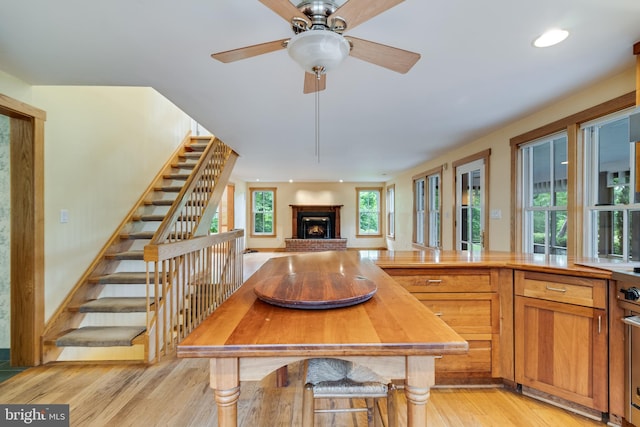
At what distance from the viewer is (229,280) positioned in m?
3.92

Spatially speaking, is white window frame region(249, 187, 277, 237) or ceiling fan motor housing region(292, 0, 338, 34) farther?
white window frame region(249, 187, 277, 237)

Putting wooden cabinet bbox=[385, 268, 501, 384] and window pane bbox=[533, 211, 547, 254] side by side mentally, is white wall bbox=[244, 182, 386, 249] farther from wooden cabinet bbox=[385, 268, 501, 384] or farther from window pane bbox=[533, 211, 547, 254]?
wooden cabinet bbox=[385, 268, 501, 384]

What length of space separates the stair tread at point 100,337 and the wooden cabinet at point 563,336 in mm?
3076

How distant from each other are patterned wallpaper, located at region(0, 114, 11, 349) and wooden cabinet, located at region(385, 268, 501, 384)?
126 inches

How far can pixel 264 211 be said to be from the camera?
31.8ft

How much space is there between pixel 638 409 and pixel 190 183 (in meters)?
3.61

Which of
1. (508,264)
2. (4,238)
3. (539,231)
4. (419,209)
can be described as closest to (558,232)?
(539,231)

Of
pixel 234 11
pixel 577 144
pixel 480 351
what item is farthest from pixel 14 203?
pixel 577 144

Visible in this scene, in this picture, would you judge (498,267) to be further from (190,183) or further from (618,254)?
(190,183)

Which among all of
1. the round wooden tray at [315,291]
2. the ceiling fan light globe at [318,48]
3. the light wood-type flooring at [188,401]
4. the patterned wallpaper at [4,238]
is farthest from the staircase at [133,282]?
the ceiling fan light globe at [318,48]

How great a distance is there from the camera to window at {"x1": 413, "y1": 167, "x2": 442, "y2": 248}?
19.0 ft

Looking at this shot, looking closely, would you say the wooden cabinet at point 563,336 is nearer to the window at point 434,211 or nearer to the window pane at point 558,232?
the window pane at point 558,232

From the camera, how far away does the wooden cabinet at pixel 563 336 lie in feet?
5.60

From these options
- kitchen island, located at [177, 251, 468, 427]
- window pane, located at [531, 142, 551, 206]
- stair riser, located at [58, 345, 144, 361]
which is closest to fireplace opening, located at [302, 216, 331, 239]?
stair riser, located at [58, 345, 144, 361]
